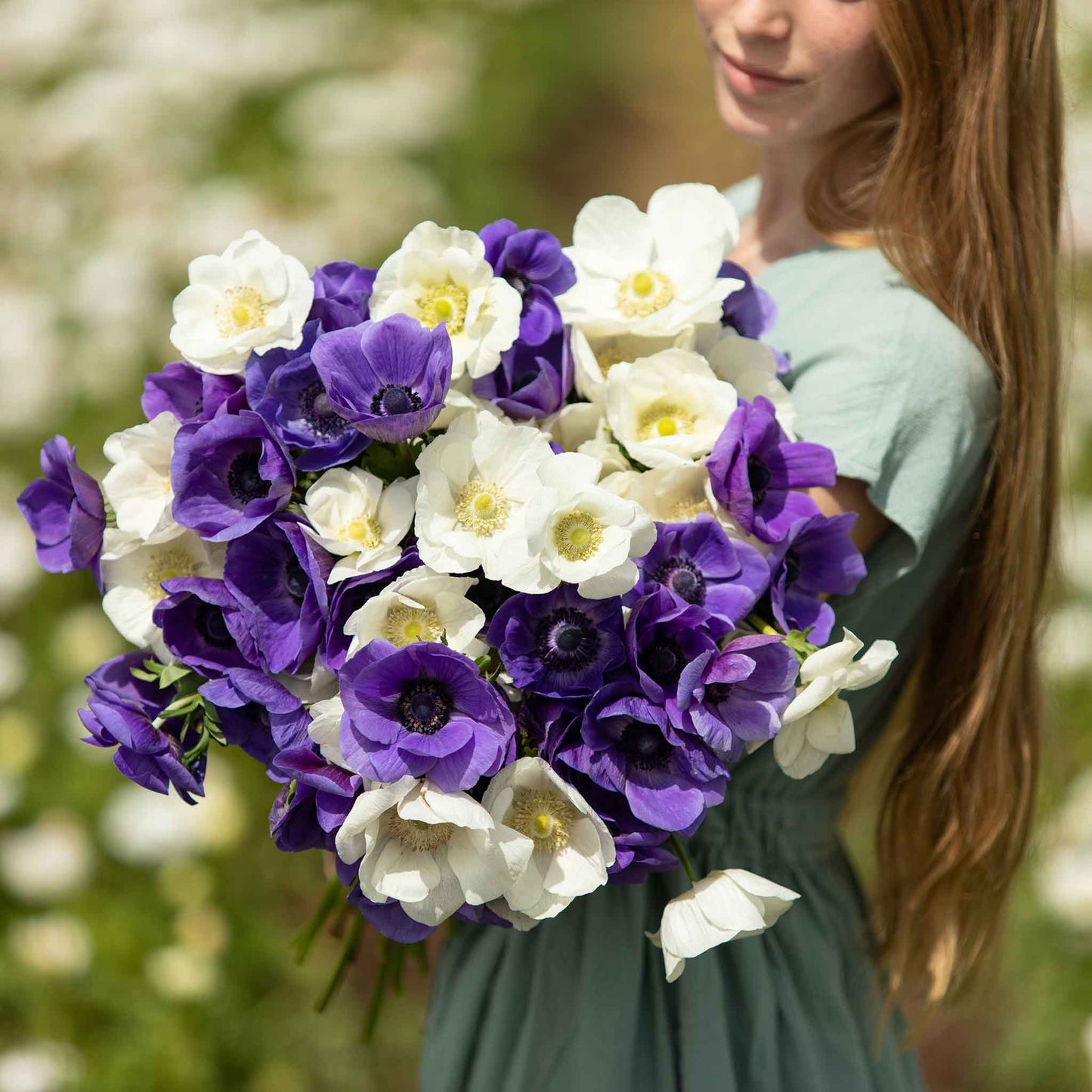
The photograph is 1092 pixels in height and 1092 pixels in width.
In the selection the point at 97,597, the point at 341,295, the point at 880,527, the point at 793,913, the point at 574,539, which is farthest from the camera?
the point at 97,597

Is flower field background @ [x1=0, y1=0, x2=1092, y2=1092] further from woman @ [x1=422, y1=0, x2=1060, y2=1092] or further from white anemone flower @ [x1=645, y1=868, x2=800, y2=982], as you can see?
white anemone flower @ [x1=645, y1=868, x2=800, y2=982]

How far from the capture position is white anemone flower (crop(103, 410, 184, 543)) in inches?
31.3

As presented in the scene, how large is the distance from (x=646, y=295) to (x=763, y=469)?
15 centimetres

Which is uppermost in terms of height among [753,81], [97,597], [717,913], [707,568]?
[753,81]

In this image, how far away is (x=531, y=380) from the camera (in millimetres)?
828

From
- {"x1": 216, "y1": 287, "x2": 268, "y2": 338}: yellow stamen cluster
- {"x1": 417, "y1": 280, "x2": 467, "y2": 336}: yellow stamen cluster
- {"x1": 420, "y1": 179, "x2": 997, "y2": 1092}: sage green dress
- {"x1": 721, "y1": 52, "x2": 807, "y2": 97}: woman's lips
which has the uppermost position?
{"x1": 721, "y1": 52, "x2": 807, "y2": 97}: woman's lips

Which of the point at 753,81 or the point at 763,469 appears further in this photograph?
the point at 753,81

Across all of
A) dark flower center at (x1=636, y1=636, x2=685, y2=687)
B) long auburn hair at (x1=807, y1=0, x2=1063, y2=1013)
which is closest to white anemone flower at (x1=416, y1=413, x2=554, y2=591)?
dark flower center at (x1=636, y1=636, x2=685, y2=687)

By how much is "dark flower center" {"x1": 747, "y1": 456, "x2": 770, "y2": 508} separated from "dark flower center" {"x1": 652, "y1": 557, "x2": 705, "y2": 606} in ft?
0.23

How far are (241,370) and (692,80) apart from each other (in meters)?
4.16

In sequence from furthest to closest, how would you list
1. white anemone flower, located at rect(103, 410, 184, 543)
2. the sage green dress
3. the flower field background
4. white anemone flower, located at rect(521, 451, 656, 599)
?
the flower field background
the sage green dress
white anemone flower, located at rect(103, 410, 184, 543)
white anemone flower, located at rect(521, 451, 656, 599)

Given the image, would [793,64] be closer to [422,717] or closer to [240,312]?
[240,312]

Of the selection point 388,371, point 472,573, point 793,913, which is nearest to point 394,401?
point 388,371

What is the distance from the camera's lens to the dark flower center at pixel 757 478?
0.80 meters
